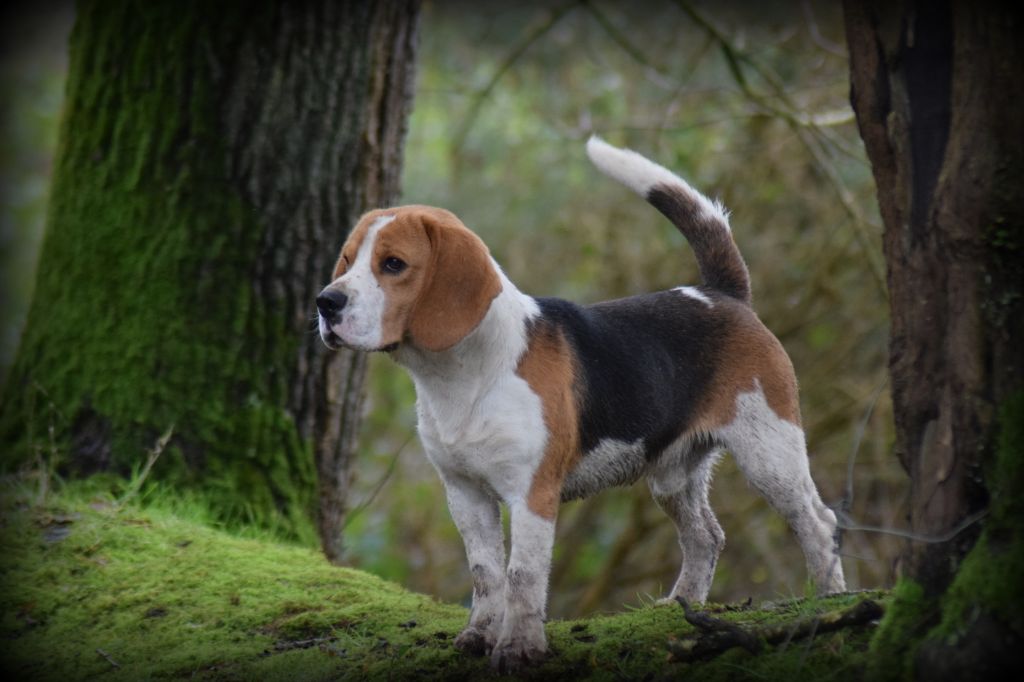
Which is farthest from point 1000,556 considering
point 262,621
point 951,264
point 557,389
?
point 262,621

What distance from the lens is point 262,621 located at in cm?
536

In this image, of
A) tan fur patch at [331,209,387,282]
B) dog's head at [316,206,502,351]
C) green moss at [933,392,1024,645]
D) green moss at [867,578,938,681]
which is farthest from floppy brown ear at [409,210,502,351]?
green moss at [933,392,1024,645]

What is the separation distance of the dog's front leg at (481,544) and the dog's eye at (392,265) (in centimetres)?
93

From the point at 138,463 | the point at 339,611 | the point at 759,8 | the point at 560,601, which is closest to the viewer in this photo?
the point at 339,611

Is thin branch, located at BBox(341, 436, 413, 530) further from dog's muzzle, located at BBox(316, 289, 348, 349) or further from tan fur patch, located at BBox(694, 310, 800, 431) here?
dog's muzzle, located at BBox(316, 289, 348, 349)

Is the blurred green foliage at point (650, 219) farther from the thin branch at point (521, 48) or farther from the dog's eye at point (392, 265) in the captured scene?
the dog's eye at point (392, 265)

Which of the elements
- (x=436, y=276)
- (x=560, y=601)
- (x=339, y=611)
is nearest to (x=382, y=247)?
(x=436, y=276)

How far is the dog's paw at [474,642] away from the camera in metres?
4.55

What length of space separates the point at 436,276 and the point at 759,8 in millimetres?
6845

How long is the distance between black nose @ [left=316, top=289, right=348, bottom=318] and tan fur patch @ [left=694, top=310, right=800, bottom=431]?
1808mm

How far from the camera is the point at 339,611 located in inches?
211

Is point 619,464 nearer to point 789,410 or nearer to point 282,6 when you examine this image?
point 789,410

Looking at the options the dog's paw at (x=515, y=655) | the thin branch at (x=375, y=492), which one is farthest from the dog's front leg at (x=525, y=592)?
the thin branch at (x=375, y=492)

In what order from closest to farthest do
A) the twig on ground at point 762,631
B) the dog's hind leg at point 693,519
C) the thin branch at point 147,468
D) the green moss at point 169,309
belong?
the twig on ground at point 762,631 → the dog's hind leg at point 693,519 → the thin branch at point 147,468 → the green moss at point 169,309
